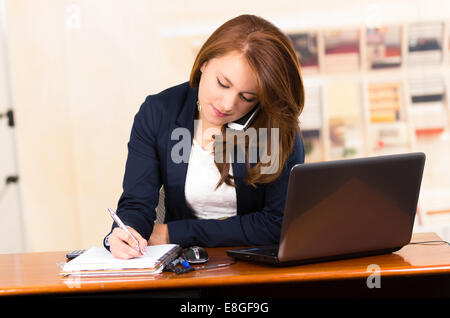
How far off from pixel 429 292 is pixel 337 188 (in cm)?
42

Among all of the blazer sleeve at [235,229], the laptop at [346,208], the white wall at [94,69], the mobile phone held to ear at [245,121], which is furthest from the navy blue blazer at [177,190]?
the white wall at [94,69]

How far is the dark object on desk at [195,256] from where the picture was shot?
1.50 m

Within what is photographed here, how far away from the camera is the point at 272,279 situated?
54.0 inches

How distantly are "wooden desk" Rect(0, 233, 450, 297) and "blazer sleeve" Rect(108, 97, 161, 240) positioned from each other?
9.9 inches

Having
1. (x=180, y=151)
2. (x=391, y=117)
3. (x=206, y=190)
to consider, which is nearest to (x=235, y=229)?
(x=206, y=190)

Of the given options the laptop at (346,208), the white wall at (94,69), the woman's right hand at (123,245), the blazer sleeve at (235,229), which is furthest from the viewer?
the white wall at (94,69)

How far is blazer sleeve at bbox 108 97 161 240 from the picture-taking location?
5.77ft

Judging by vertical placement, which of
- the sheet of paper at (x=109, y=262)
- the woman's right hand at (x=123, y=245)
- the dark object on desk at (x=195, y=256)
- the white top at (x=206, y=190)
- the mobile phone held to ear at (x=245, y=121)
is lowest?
the dark object on desk at (x=195, y=256)

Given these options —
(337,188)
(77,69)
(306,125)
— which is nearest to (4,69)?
(77,69)

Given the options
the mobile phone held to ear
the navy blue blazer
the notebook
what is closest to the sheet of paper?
the notebook

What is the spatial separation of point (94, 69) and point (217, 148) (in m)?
2.02

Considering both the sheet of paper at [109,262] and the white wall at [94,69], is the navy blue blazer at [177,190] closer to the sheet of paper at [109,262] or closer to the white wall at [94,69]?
the sheet of paper at [109,262]

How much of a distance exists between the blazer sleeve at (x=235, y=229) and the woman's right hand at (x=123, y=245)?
228mm

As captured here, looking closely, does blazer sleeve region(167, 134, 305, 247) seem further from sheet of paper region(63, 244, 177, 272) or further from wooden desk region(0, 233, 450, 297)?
sheet of paper region(63, 244, 177, 272)
